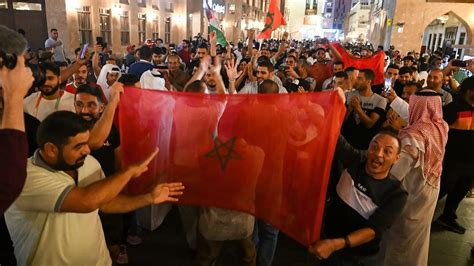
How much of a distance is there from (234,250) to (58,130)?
2.71 meters

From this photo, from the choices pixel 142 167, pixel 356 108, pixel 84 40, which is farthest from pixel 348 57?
pixel 84 40

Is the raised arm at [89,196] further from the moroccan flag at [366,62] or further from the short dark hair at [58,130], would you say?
the moroccan flag at [366,62]

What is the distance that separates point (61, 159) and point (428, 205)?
9.90 feet

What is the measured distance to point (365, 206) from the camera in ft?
7.98

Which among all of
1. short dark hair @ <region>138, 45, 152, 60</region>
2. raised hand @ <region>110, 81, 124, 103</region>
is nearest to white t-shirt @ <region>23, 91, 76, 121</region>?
raised hand @ <region>110, 81, 124, 103</region>

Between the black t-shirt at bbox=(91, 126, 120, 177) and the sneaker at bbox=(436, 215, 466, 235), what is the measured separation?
13.8 ft

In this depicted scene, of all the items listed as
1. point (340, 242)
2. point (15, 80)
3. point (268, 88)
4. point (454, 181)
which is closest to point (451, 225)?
point (454, 181)

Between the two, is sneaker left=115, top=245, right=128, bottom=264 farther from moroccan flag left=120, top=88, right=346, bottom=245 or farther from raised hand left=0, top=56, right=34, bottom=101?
raised hand left=0, top=56, right=34, bottom=101

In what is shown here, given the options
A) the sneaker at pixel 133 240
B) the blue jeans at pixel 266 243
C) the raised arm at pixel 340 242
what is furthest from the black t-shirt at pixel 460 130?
the sneaker at pixel 133 240

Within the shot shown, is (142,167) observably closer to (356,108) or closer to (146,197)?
(146,197)

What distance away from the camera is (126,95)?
281 centimetres

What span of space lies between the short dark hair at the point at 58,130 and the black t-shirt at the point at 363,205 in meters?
1.75

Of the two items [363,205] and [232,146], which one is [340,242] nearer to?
[363,205]

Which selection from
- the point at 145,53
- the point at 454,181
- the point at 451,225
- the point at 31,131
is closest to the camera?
the point at 31,131
